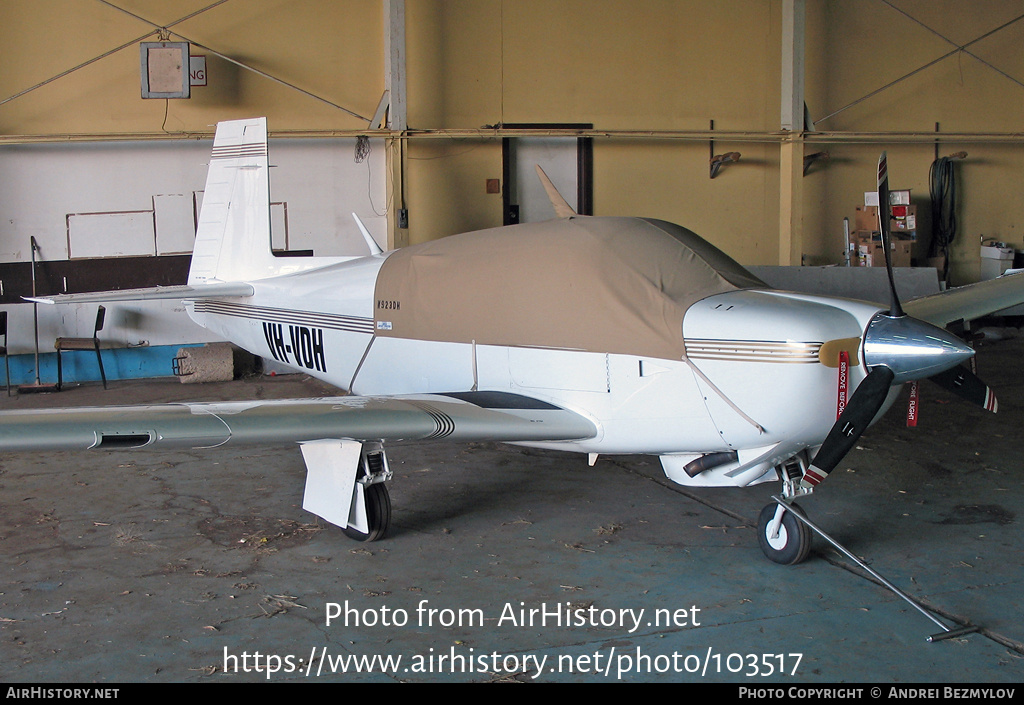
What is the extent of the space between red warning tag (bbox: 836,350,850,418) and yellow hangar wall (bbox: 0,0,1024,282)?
24.0 feet

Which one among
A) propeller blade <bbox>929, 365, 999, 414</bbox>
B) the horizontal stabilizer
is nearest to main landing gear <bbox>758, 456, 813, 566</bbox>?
propeller blade <bbox>929, 365, 999, 414</bbox>

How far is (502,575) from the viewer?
4.20 metres

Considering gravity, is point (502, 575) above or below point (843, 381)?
below

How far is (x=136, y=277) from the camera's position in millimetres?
10398

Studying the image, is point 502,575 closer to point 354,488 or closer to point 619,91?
point 354,488

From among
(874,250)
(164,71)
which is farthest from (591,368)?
(874,250)

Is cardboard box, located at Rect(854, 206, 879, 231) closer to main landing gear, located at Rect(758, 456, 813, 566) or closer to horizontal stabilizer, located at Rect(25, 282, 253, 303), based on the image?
main landing gear, located at Rect(758, 456, 813, 566)

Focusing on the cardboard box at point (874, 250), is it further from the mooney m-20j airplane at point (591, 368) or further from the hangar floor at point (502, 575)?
the mooney m-20j airplane at point (591, 368)

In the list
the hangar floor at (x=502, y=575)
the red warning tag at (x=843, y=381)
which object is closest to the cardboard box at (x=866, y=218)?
the hangar floor at (x=502, y=575)

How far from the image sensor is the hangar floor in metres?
3.31

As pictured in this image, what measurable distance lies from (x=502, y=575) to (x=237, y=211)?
169 inches
